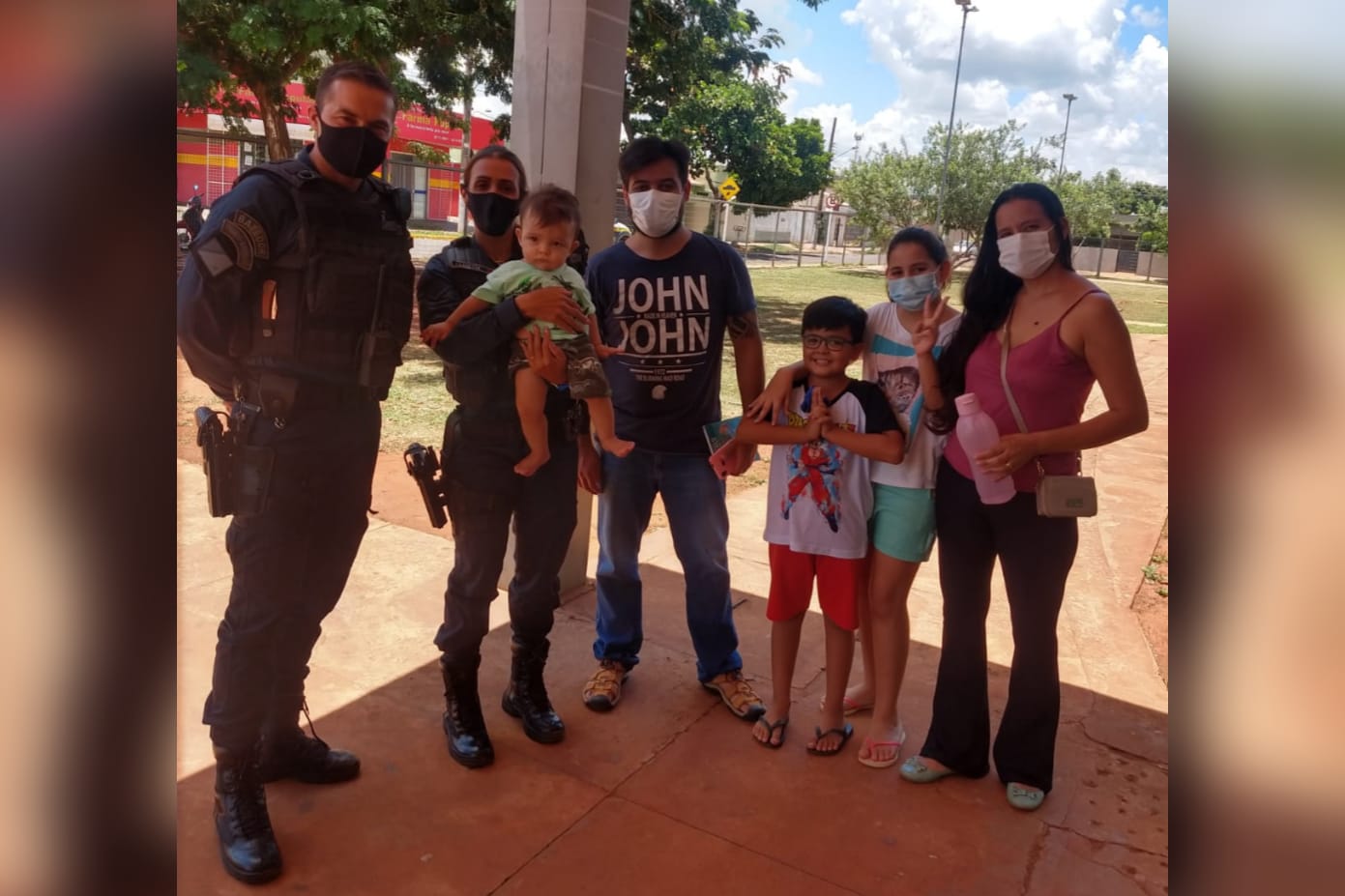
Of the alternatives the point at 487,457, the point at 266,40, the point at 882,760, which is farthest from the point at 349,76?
the point at 266,40

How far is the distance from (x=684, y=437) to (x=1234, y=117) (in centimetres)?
302

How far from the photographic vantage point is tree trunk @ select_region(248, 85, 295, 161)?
10.6 meters

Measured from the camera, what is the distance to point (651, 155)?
11.0 feet

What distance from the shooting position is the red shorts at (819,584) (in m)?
3.29

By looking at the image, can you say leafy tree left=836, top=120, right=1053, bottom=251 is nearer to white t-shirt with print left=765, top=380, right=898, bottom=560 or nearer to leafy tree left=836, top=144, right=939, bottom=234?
leafy tree left=836, top=144, right=939, bottom=234

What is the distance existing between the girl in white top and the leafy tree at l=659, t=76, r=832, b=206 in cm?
1185

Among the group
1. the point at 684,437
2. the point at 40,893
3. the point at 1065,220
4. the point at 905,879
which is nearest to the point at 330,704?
the point at 684,437

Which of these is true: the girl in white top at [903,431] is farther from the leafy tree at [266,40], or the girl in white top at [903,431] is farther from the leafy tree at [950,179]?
the leafy tree at [950,179]

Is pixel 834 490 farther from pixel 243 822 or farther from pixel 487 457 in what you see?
pixel 243 822

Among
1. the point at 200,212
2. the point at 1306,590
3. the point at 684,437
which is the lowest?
the point at 684,437

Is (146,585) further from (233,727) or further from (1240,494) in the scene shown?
(233,727)

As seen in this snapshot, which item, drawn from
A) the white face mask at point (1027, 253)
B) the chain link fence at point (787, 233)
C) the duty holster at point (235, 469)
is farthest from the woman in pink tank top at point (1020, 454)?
the chain link fence at point (787, 233)

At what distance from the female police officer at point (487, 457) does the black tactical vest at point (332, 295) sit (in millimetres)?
229

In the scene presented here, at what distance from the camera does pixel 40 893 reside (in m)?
0.54
